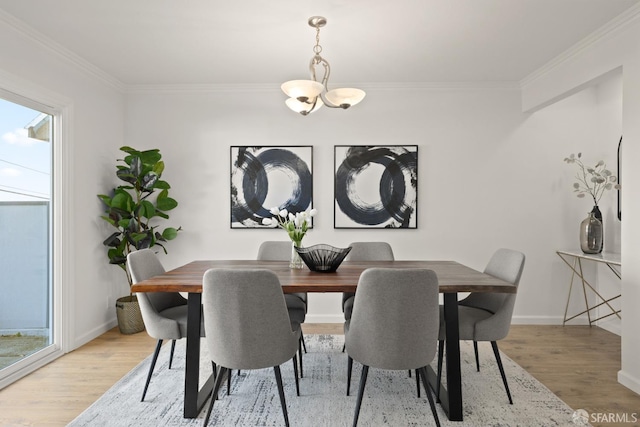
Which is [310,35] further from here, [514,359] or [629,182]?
[514,359]

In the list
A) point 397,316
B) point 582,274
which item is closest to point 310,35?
point 397,316

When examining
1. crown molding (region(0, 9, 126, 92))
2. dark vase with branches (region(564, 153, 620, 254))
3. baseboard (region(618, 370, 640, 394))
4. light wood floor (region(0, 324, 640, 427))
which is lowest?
light wood floor (region(0, 324, 640, 427))

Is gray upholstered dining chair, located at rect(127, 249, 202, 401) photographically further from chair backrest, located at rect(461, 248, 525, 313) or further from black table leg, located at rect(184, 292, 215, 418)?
chair backrest, located at rect(461, 248, 525, 313)

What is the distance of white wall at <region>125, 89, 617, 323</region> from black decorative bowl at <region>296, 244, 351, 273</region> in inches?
65.0

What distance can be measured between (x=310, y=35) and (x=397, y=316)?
2189mm

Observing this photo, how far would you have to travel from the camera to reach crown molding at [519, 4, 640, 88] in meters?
→ 2.68

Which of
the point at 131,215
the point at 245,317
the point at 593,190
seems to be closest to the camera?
the point at 245,317

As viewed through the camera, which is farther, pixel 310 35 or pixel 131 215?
pixel 131 215

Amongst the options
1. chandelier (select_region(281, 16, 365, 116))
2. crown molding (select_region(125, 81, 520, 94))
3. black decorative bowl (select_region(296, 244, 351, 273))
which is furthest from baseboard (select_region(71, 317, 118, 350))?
chandelier (select_region(281, 16, 365, 116))

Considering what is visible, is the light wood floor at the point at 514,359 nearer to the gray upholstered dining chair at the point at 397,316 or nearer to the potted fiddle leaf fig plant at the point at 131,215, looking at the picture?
the potted fiddle leaf fig plant at the point at 131,215

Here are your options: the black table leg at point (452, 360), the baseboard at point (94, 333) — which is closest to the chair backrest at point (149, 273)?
the baseboard at point (94, 333)

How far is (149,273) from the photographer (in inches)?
101

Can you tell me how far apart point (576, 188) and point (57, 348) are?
200 inches

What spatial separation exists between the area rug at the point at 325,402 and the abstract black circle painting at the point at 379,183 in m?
1.67
